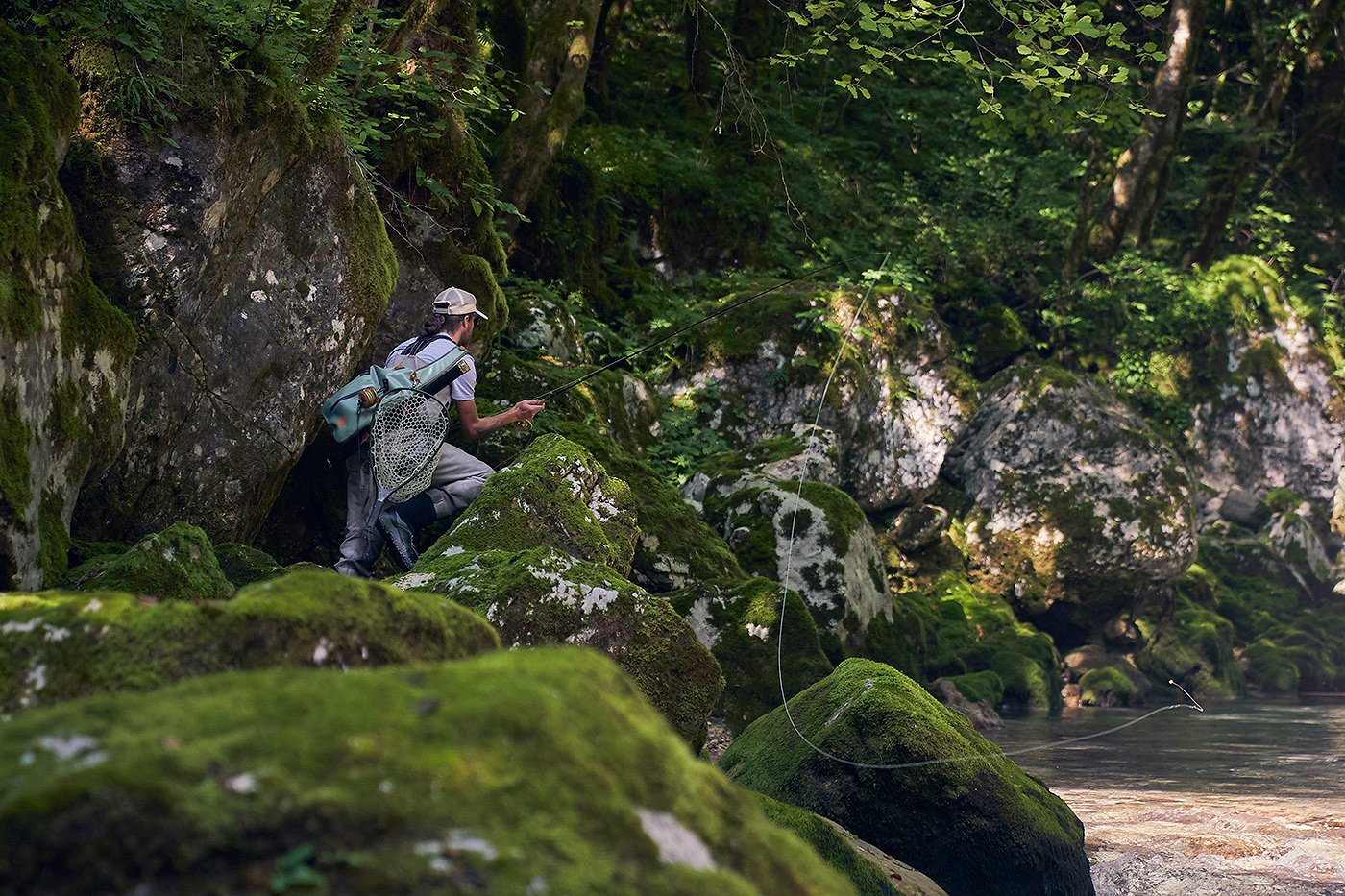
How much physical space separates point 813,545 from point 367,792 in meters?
9.23

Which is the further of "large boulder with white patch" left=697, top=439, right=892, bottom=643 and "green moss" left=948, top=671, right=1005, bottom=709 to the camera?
"green moss" left=948, top=671, right=1005, bottom=709

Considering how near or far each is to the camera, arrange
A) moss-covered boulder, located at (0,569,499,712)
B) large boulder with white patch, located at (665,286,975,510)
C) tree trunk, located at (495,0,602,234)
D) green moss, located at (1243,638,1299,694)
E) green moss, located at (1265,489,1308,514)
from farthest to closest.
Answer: green moss, located at (1265,489,1308,514)
green moss, located at (1243,638,1299,694)
large boulder with white patch, located at (665,286,975,510)
tree trunk, located at (495,0,602,234)
moss-covered boulder, located at (0,569,499,712)

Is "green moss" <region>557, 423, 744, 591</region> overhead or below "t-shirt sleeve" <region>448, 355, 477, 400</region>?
below

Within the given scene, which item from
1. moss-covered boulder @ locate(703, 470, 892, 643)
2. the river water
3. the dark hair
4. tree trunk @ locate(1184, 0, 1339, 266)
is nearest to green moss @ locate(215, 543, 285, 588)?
the dark hair

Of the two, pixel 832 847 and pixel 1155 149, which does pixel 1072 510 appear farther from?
pixel 832 847

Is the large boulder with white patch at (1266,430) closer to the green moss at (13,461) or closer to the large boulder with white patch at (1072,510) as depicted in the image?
the large boulder with white patch at (1072,510)

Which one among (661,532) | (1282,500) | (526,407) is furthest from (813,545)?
(1282,500)

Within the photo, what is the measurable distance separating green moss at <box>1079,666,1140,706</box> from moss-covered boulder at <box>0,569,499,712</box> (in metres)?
13.1

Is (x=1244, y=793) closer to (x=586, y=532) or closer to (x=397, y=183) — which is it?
(x=586, y=532)

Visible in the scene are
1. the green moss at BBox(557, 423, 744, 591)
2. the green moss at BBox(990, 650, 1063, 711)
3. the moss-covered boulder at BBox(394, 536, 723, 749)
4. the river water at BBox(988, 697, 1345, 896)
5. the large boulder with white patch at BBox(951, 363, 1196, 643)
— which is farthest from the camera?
the large boulder with white patch at BBox(951, 363, 1196, 643)

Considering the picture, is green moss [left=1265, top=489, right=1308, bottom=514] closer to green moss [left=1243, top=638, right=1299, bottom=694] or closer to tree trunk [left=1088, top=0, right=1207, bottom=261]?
green moss [left=1243, top=638, right=1299, bottom=694]

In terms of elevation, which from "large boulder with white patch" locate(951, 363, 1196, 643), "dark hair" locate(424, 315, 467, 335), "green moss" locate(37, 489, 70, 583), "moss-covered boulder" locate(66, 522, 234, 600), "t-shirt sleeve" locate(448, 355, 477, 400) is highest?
"dark hair" locate(424, 315, 467, 335)

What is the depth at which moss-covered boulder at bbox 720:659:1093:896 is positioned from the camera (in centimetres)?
586

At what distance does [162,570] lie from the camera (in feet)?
15.9
